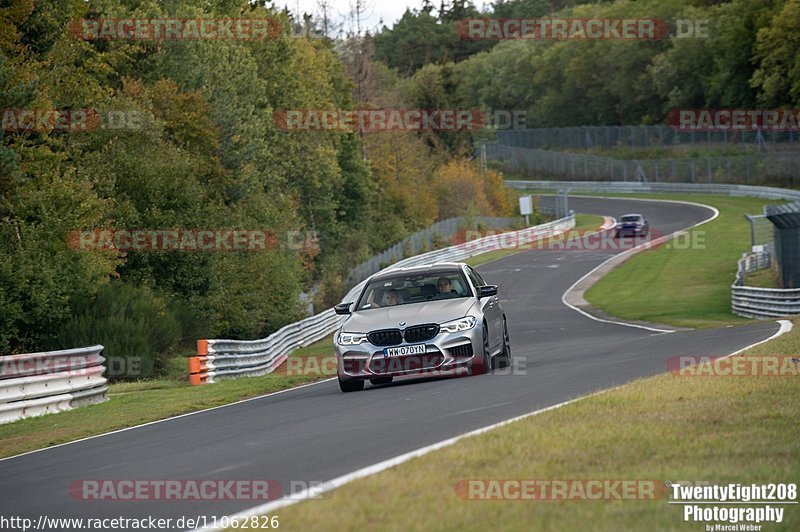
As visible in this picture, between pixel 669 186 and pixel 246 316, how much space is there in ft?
205

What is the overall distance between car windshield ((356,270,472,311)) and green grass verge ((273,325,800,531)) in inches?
220

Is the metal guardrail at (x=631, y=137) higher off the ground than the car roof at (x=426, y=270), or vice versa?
the car roof at (x=426, y=270)

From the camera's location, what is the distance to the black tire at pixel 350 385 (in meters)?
16.0

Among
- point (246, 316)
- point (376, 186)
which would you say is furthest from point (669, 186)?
point (246, 316)

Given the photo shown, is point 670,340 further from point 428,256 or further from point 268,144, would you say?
point 268,144

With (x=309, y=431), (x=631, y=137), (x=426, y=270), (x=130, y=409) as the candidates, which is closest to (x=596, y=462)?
(x=309, y=431)

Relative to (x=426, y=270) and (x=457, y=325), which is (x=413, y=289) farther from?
(x=457, y=325)

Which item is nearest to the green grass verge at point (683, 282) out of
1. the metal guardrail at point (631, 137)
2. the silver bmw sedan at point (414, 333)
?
the silver bmw sedan at point (414, 333)

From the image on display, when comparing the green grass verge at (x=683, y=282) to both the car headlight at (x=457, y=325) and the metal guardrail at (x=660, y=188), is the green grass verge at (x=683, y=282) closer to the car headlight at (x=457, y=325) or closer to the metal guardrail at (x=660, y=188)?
the metal guardrail at (x=660, y=188)

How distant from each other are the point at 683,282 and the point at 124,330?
2591 cm

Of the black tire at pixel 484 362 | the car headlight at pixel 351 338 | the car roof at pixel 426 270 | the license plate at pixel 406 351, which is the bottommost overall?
the black tire at pixel 484 362

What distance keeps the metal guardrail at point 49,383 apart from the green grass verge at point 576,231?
40.5 m

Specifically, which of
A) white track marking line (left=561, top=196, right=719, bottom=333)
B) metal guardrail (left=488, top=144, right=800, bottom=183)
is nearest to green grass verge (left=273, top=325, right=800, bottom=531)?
white track marking line (left=561, top=196, right=719, bottom=333)

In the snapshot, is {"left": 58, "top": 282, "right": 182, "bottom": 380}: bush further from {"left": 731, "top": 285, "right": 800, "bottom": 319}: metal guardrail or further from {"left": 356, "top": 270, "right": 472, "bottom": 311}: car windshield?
{"left": 731, "top": 285, "right": 800, "bottom": 319}: metal guardrail
